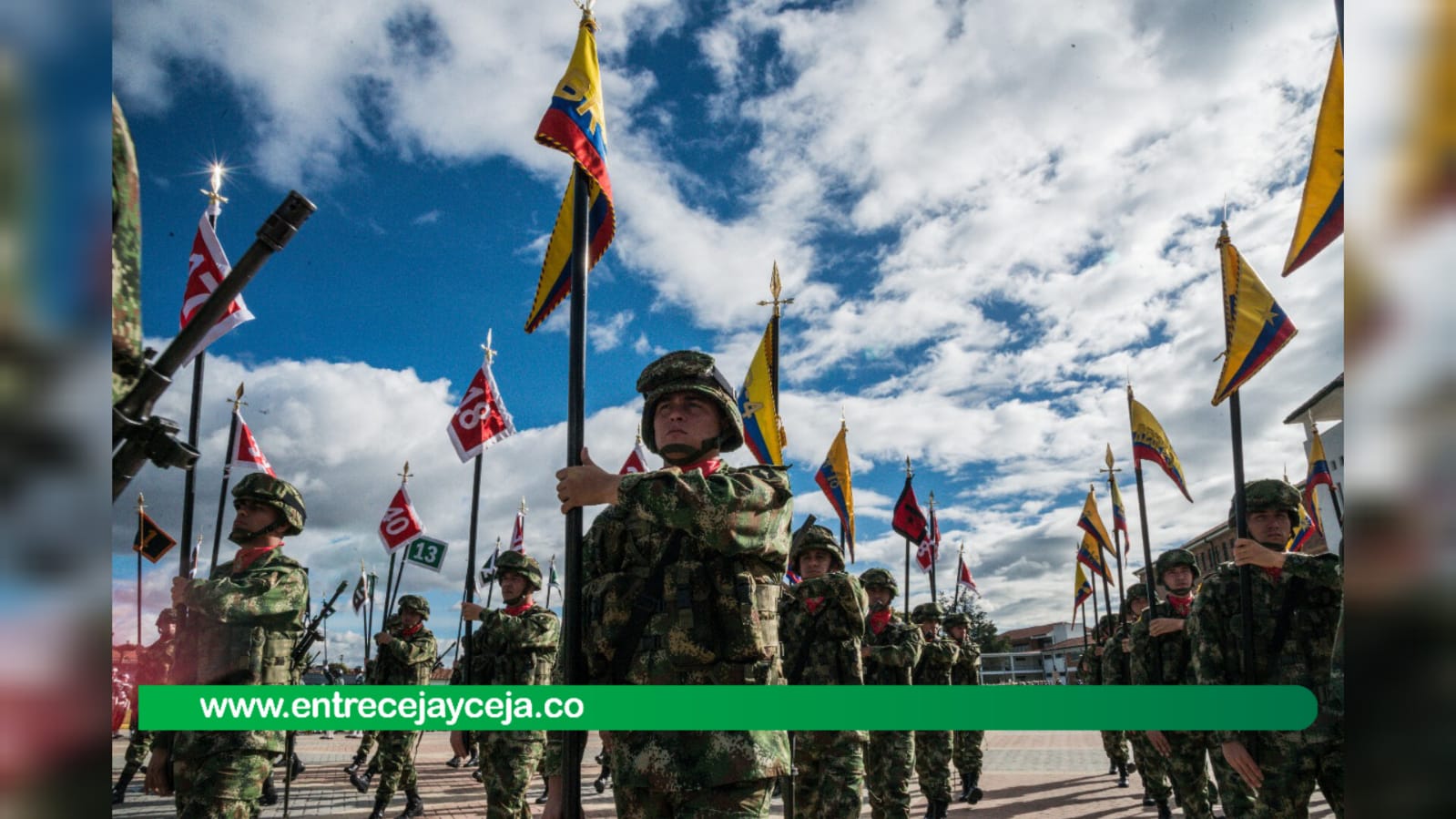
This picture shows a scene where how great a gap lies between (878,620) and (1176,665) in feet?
8.88

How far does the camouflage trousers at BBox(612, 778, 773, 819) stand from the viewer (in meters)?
2.74

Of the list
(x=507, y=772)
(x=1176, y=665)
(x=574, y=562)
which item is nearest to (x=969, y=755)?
(x=1176, y=665)

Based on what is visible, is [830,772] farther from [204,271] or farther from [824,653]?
[204,271]

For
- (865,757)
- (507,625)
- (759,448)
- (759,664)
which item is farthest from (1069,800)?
(759,664)

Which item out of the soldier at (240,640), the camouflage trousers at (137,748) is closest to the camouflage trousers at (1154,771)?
the soldier at (240,640)

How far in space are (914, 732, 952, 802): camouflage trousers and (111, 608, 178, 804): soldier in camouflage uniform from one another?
7286mm

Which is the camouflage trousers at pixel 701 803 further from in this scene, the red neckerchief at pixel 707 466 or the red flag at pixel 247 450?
the red flag at pixel 247 450

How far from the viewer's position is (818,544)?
757 centimetres

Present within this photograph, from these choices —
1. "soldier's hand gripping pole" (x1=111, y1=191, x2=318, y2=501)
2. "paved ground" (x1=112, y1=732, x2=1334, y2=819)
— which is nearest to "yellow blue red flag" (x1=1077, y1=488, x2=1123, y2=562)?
"paved ground" (x1=112, y1=732, x2=1334, y2=819)

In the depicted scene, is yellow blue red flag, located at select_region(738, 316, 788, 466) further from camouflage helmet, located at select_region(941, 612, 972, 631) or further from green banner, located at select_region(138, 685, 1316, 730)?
camouflage helmet, located at select_region(941, 612, 972, 631)

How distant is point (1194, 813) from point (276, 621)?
7.06 meters

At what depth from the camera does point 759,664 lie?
9.82ft

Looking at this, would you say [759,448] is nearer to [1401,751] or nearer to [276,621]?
[276,621]

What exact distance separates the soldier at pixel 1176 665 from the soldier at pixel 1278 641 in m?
0.82
